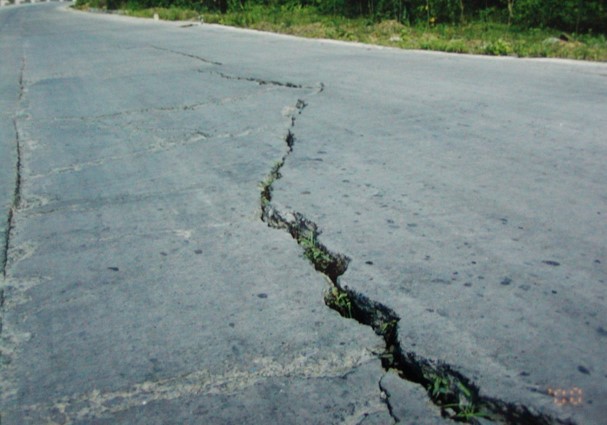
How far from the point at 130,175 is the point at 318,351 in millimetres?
2249

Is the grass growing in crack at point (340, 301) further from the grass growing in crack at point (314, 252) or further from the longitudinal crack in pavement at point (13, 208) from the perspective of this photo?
the longitudinal crack in pavement at point (13, 208)

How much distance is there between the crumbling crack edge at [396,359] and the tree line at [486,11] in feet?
30.9

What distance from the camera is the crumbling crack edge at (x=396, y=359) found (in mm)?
1549

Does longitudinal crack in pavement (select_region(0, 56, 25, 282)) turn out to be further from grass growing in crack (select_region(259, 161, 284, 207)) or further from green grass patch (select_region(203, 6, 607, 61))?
green grass patch (select_region(203, 6, 607, 61))

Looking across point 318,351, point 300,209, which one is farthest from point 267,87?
point 318,351

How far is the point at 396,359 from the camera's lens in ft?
5.90

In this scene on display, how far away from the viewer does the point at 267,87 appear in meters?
6.23

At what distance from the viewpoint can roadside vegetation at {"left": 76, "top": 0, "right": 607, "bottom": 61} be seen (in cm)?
891

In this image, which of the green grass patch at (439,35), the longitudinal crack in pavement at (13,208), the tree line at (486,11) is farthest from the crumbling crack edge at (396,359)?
the tree line at (486,11)

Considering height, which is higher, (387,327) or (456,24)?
(456,24)

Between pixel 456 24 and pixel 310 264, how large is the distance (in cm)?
1131

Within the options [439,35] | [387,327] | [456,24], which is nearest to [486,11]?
[456,24]

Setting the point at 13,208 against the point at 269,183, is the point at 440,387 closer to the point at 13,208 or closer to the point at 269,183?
the point at 269,183

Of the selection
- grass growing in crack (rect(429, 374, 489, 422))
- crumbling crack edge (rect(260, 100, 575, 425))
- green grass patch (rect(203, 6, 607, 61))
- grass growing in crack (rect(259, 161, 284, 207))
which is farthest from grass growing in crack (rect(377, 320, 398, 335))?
green grass patch (rect(203, 6, 607, 61))
